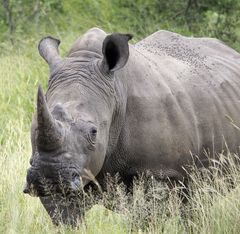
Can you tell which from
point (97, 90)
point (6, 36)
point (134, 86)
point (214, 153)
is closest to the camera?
point (97, 90)

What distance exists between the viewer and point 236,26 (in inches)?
502

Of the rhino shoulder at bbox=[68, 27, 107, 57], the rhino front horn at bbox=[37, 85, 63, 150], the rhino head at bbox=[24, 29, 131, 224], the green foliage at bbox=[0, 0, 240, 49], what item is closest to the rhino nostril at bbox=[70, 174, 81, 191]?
the rhino head at bbox=[24, 29, 131, 224]

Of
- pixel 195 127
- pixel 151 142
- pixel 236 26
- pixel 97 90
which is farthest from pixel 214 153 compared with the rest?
pixel 236 26

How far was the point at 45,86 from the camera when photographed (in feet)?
35.4

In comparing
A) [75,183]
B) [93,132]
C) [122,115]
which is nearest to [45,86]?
[122,115]

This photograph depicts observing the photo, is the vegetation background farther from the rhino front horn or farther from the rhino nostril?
the rhino front horn

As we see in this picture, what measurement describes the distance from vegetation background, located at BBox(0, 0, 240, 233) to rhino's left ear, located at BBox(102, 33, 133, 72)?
2.67 feet

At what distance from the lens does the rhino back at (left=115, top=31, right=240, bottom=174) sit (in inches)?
242

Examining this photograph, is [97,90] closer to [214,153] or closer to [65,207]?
[65,207]

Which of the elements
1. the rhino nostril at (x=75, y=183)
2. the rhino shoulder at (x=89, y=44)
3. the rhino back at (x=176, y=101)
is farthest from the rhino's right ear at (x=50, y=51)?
the rhino nostril at (x=75, y=183)

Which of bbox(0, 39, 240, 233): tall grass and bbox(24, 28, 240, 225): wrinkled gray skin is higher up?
bbox(24, 28, 240, 225): wrinkled gray skin

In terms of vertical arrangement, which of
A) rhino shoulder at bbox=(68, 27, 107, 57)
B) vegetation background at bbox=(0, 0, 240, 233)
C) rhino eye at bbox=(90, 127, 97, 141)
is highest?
rhino shoulder at bbox=(68, 27, 107, 57)

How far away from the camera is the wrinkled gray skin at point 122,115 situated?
5324mm

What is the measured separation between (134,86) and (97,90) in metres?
0.48
